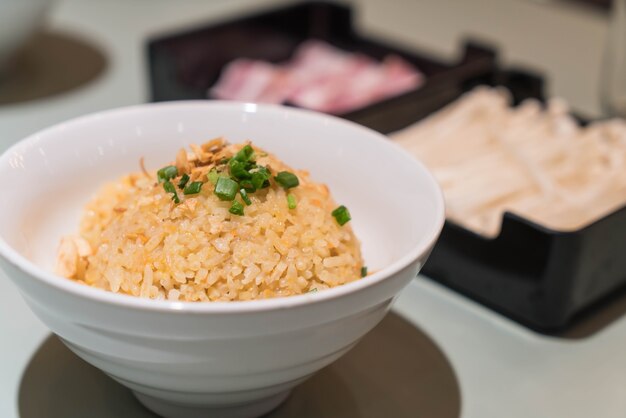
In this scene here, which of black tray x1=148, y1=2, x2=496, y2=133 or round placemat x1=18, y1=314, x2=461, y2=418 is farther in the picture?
black tray x1=148, y1=2, x2=496, y2=133

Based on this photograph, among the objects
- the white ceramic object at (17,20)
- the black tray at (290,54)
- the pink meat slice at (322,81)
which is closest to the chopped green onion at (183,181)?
the black tray at (290,54)

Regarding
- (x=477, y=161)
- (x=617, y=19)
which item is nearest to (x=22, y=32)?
(x=477, y=161)

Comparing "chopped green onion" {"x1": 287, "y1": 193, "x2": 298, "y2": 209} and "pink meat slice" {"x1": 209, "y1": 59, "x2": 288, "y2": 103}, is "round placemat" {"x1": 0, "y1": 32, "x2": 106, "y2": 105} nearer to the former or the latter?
"pink meat slice" {"x1": 209, "y1": 59, "x2": 288, "y2": 103}

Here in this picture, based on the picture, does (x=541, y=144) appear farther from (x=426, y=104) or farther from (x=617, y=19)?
(x=617, y=19)

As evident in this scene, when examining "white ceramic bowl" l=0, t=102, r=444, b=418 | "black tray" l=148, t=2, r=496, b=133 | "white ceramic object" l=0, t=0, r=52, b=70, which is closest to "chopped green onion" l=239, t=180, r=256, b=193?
"white ceramic bowl" l=0, t=102, r=444, b=418

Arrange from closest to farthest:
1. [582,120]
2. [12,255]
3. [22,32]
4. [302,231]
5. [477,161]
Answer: [12,255] < [302,231] < [477,161] < [582,120] < [22,32]
